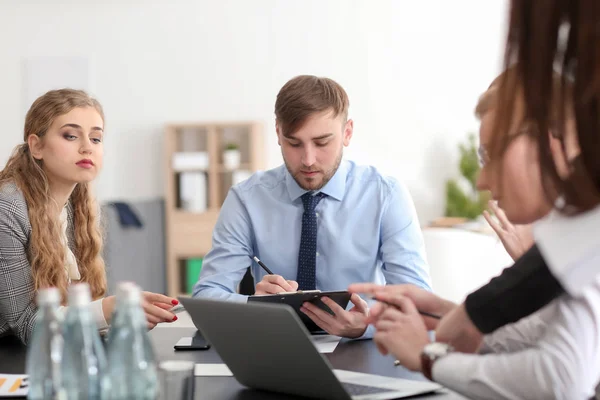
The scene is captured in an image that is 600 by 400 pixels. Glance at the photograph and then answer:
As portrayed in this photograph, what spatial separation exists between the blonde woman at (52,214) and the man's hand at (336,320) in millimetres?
338

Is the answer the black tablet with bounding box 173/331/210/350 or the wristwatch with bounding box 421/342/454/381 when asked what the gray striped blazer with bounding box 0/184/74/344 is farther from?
the wristwatch with bounding box 421/342/454/381

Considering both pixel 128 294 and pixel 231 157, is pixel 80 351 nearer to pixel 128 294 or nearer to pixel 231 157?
pixel 128 294

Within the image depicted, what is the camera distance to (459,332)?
1.25 m

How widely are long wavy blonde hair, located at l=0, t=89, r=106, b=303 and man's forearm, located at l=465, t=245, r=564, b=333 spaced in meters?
1.21

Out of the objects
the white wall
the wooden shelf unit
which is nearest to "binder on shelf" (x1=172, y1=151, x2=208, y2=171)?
the wooden shelf unit

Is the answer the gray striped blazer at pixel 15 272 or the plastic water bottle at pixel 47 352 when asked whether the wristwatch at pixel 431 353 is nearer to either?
the plastic water bottle at pixel 47 352

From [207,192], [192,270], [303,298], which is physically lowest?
[192,270]

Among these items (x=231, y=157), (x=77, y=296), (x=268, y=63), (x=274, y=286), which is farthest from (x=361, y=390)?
(x=268, y=63)

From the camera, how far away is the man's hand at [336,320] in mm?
1794

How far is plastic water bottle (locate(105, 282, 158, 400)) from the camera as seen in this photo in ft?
3.22

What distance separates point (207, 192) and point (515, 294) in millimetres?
5548

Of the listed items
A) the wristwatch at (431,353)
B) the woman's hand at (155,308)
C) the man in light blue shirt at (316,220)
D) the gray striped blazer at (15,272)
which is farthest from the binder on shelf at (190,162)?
the wristwatch at (431,353)

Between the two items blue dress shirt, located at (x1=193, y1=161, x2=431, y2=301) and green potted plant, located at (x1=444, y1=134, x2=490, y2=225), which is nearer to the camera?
blue dress shirt, located at (x1=193, y1=161, x2=431, y2=301)

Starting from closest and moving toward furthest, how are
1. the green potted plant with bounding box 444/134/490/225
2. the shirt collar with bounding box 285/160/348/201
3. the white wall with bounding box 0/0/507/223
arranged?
the shirt collar with bounding box 285/160/348/201 → the green potted plant with bounding box 444/134/490/225 → the white wall with bounding box 0/0/507/223
